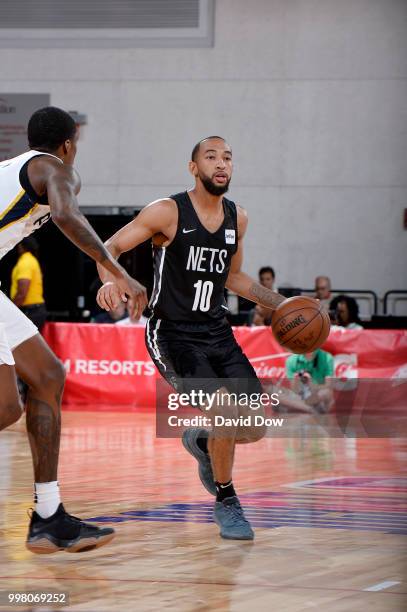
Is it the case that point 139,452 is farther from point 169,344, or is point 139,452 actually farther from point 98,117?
point 98,117

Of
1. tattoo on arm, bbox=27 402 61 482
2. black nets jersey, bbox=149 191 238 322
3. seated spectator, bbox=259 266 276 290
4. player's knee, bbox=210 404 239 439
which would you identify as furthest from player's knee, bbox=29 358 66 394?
seated spectator, bbox=259 266 276 290

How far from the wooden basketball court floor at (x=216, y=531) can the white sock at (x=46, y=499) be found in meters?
0.20

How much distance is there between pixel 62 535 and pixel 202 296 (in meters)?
1.57

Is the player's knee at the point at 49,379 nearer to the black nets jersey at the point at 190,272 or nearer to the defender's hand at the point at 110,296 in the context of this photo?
the defender's hand at the point at 110,296

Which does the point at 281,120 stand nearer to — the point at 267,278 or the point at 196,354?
the point at 267,278

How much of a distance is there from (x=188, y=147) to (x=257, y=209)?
140 cm

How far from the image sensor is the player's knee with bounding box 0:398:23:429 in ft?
14.6

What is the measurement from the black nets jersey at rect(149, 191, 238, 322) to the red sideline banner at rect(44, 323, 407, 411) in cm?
649

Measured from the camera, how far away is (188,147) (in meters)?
17.2

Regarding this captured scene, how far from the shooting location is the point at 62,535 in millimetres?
4598

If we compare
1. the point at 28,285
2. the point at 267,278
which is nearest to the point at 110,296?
the point at 28,285

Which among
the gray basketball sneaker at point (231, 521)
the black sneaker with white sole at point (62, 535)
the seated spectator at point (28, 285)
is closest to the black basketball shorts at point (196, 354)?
the gray basketball sneaker at point (231, 521)

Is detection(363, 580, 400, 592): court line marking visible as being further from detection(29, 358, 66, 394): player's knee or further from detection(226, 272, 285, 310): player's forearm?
detection(226, 272, 285, 310): player's forearm

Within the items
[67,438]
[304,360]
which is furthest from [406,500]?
[304,360]
